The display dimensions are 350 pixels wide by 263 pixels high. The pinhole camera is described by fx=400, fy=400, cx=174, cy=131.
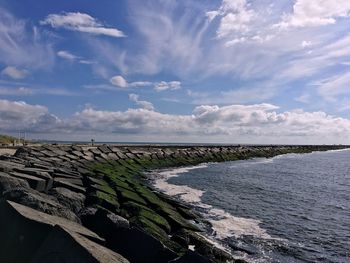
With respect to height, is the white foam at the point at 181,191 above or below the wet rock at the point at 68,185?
below

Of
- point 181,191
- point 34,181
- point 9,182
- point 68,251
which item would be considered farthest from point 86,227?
point 181,191

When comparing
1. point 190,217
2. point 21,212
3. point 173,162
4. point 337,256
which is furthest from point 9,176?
point 173,162

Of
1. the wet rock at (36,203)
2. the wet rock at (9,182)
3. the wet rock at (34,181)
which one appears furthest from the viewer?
the wet rock at (34,181)

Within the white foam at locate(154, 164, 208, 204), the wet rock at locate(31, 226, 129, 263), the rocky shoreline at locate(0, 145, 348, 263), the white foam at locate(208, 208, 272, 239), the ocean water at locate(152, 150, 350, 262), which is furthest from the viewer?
the white foam at locate(154, 164, 208, 204)

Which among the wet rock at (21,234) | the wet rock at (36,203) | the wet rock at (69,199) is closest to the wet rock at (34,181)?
the wet rock at (69,199)

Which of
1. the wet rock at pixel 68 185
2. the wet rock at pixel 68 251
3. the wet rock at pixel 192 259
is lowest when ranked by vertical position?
the wet rock at pixel 192 259

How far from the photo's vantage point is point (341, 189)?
31906 mm

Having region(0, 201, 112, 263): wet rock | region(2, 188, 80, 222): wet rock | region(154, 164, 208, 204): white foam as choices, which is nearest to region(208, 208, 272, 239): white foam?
region(154, 164, 208, 204): white foam

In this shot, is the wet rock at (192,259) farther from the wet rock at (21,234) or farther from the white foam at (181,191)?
the white foam at (181,191)

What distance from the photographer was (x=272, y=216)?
62.0 ft

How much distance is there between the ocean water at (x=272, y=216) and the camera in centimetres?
1334

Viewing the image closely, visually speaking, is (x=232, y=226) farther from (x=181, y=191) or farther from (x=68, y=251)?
(x=68, y=251)

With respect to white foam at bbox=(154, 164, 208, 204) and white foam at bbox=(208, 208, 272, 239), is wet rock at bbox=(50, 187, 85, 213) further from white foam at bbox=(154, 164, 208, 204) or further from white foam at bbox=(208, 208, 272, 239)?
white foam at bbox=(154, 164, 208, 204)

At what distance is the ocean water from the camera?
525 inches
